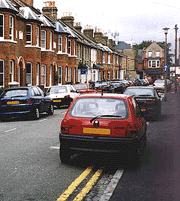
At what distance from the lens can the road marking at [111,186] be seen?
206 inches

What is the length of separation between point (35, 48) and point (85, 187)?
26953mm

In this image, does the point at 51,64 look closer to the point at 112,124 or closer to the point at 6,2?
the point at 6,2

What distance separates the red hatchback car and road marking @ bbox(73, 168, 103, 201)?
0.46 m

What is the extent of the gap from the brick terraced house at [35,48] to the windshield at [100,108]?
2024 centimetres

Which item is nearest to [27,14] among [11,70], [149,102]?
[11,70]

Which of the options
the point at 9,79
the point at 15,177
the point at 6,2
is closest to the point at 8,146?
the point at 15,177

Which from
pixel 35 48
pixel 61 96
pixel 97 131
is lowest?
pixel 97 131

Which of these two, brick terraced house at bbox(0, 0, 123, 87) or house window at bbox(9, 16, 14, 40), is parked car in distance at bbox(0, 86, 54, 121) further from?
house window at bbox(9, 16, 14, 40)

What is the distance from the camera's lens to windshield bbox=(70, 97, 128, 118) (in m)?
7.13

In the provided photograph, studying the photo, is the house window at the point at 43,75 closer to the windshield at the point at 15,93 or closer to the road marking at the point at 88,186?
the windshield at the point at 15,93

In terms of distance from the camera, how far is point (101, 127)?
6.94 m

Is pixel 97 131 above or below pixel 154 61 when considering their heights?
below

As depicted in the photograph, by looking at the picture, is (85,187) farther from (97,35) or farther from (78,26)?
(97,35)

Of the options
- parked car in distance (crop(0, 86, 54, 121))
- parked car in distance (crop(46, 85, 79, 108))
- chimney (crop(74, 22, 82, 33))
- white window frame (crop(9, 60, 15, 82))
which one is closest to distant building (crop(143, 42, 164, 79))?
chimney (crop(74, 22, 82, 33))
